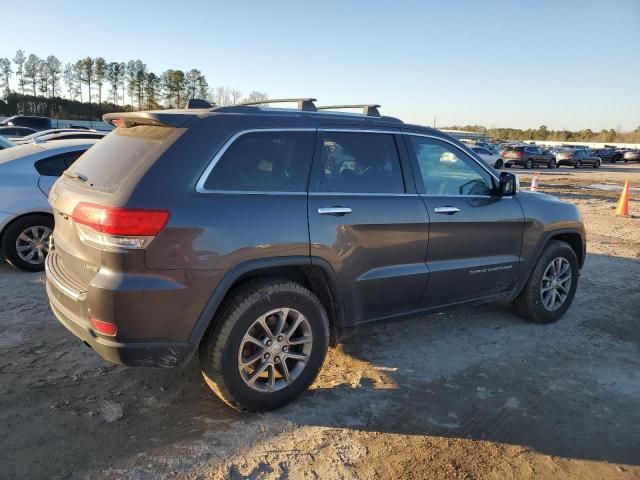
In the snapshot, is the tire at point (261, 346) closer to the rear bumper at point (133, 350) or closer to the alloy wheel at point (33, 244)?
the rear bumper at point (133, 350)

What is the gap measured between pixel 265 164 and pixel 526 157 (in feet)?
115

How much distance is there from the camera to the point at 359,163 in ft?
12.3

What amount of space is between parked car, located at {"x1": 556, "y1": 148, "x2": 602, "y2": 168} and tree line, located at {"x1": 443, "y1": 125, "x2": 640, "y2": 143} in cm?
5132

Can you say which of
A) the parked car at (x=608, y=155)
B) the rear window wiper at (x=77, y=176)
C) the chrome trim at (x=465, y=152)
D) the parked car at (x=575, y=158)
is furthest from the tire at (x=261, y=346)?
the parked car at (x=608, y=155)

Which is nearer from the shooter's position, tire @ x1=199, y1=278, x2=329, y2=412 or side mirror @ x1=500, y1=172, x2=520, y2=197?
tire @ x1=199, y1=278, x2=329, y2=412

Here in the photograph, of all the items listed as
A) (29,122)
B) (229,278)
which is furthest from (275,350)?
(29,122)

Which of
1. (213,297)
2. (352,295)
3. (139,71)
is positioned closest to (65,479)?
(213,297)

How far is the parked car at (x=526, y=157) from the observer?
114 ft

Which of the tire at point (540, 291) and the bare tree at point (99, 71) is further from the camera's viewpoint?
the bare tree at point (99, 71)

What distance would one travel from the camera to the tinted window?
20.3ft

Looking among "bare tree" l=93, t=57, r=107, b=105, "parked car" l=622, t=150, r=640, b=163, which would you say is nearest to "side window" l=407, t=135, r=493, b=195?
"parked car" l=622, t=150, r=640, b=163

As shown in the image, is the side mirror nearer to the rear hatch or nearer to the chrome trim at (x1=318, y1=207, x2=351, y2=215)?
the chrome trim at (x1=318, y1=207, x2=351, y2=215)

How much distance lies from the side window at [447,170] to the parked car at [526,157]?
3286 centimetres

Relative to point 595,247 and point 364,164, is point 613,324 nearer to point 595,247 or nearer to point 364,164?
point 364,164
